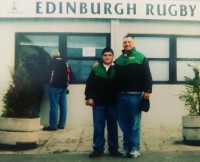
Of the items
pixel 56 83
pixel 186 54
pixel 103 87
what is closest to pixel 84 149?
pixel 103 87

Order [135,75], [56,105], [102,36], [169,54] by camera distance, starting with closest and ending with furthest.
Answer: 1. [135,75]
2. [56,105]
3. [102,36]
4. [169,54]

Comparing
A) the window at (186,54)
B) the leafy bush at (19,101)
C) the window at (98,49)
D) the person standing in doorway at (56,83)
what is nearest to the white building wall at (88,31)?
the window at (98,49)

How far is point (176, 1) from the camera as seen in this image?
10.3m

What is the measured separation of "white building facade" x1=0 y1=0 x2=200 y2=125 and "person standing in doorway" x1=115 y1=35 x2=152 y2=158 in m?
3.55

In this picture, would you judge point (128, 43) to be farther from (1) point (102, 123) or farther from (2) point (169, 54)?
(2) point (169, 54)

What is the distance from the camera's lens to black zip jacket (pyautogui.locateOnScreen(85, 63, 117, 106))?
6.84m

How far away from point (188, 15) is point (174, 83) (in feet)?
5.98

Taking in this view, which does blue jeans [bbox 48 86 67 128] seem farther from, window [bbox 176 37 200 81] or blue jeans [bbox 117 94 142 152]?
window [bbox 176 37 200 81]

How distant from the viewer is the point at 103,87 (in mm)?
6832

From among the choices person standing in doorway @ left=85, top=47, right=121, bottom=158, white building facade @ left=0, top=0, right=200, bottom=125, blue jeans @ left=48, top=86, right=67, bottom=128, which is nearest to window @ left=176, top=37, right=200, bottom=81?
white building facade @ left=0, top=0, right=200, bottom=125

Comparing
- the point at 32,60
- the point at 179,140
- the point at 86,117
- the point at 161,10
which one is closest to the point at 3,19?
the point at 32,60

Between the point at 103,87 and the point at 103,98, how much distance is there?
190 mm

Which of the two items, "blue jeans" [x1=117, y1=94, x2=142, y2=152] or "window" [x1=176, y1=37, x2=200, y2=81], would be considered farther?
"window" [x1=176, y1=37, x2=200, y2=81]

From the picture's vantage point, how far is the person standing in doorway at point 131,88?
22.1ft
